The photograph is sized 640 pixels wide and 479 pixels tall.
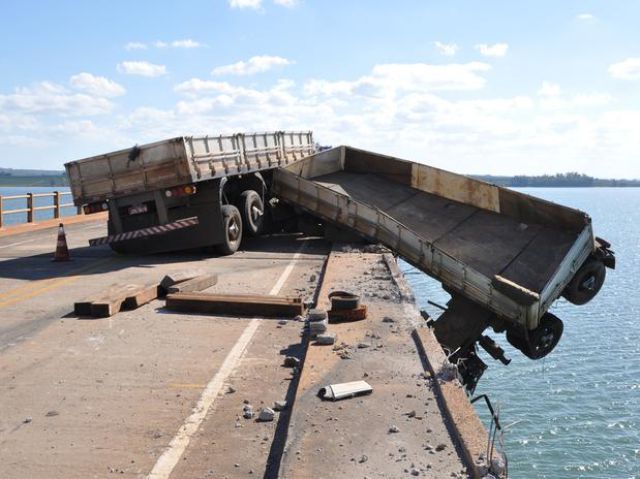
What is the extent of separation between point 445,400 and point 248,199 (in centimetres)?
1076

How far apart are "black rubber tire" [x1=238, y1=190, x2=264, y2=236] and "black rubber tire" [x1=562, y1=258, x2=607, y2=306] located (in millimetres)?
7412

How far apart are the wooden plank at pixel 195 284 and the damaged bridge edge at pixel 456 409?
150 inches

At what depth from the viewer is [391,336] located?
22.8 feet

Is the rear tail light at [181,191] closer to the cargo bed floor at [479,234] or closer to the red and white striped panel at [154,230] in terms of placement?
the red and white striped panel at [154,230]

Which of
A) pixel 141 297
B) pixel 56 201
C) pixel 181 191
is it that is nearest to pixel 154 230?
pixel 181 191

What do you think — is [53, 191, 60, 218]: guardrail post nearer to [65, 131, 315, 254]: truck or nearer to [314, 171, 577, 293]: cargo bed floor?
[65, 131, 315, 254]: truck

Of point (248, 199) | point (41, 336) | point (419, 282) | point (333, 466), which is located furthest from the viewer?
point (419, 282)

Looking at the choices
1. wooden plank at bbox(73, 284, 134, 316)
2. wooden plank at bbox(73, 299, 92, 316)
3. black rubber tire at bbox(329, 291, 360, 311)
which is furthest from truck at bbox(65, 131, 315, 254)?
black rubber tire at bbox(329, 291, 360, 311)

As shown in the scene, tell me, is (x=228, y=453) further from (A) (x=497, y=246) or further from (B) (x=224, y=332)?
(A) (x=497, y=246)

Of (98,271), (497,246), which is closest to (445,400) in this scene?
(497,246)

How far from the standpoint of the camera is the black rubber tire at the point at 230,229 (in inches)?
532

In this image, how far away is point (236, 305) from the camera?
28.0ft

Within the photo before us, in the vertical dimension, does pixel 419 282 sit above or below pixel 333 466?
below

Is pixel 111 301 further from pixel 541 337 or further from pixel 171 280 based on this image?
pixel 541 337
